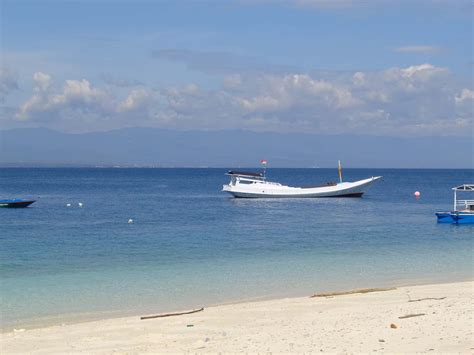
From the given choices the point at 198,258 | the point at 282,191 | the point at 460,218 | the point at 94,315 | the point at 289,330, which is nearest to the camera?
the point at 289,330

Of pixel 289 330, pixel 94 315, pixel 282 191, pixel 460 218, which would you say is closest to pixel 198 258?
pixel 94 315

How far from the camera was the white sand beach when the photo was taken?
13.5 m

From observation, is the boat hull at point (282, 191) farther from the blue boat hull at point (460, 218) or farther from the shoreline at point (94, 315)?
the shoreline at point (94, 315)

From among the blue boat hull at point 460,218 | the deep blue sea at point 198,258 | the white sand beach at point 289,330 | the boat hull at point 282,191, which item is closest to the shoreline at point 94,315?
the deep blue sea at point 198,258

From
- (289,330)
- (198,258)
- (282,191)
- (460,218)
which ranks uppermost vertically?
(282,191)

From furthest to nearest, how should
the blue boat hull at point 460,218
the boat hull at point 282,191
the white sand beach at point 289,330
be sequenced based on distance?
the boat hull at point 282,191, the blue boat hull at point 460,218, the white sand beach at point 289,330

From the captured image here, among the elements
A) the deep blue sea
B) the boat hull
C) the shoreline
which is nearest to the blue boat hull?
the deep blue sea

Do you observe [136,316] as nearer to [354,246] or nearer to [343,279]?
[343,279]

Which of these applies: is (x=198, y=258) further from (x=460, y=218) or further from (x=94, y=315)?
(x=460, y=218)

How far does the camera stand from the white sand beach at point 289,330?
44.2 ft

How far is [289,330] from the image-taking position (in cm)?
1534

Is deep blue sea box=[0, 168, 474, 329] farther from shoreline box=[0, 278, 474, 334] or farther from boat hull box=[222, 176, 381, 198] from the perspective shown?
boat hull box=[222, 176, 381, 198]

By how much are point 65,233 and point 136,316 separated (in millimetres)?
26215

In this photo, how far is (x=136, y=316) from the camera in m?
19.2
